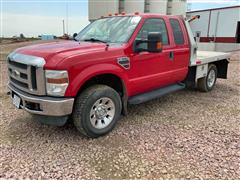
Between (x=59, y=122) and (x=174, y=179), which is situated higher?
(x=59, y=122)

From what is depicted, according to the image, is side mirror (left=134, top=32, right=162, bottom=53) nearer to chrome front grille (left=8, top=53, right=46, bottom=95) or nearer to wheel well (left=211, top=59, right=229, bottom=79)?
chrome front grille (left=8, top=53, right=46, bottom=95)

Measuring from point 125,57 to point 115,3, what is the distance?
35.0 metres

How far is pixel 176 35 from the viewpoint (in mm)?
4887

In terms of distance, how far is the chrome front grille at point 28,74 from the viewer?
10.2 ft

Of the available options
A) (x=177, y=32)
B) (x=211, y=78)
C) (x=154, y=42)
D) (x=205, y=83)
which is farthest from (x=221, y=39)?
(x=154, y=42)

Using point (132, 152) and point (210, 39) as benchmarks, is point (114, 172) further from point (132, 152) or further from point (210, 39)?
point (210, 39)

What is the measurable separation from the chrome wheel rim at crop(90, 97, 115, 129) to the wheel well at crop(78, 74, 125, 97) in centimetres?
33

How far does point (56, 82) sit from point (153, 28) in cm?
232

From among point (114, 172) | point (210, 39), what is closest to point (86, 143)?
point (114, 172)

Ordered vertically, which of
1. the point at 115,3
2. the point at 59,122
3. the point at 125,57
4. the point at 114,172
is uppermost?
the point at 115,3

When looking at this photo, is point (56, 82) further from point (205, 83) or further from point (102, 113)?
point (205, 83)

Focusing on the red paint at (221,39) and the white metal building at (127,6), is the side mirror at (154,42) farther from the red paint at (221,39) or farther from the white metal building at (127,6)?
the white metal building at (127,6)

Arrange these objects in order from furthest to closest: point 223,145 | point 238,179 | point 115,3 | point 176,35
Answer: point 115,3 < point 176,35 < point 223,145 < point 238,179

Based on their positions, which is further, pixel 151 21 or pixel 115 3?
pixel 115 3
